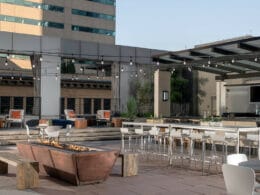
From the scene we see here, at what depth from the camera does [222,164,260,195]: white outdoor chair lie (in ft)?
13.4

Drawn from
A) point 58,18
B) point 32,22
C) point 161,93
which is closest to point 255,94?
point 161,93

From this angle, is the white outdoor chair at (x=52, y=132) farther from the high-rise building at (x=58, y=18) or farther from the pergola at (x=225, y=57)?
the high-rise building at (x=58, y=18)

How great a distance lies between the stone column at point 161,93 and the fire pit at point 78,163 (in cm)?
1239

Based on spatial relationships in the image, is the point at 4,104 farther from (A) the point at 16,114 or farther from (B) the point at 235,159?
(B) the point at 235,159

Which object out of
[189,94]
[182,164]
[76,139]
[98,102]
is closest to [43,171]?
[182,164]

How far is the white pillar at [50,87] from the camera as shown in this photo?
1970 cm

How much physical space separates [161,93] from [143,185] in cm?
1315

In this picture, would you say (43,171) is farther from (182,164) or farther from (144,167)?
(182,164)

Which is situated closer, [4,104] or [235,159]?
[235,159]

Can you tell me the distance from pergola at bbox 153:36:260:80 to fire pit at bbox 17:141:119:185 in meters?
8.08

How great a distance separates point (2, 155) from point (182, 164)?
3972 millimetres

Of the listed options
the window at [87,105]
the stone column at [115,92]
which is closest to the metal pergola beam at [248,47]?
the stone column at [115,92]

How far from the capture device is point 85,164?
7023 millimetres

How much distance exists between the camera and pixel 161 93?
2031 cm
